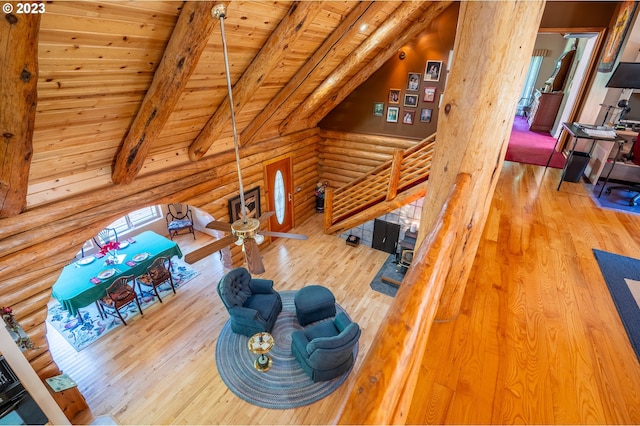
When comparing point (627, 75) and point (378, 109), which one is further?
point (378, 109)

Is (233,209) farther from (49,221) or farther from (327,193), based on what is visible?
(49,221)

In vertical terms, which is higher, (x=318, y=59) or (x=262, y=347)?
(x=318, y=59)

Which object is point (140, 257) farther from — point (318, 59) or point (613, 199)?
point (613, 199)

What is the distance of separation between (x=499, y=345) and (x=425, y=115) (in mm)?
6555

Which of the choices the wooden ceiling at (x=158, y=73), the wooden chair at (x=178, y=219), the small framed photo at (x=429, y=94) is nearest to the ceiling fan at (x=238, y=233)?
the wooden ceiling at (x=158, y=73)

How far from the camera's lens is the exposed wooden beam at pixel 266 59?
3.49m

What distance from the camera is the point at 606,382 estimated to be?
1546 millimetres

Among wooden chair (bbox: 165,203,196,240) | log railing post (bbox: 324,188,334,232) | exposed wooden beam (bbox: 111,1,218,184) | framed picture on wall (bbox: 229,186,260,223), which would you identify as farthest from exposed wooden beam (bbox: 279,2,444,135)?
wooden chair (bbox: 165,203,196,240)

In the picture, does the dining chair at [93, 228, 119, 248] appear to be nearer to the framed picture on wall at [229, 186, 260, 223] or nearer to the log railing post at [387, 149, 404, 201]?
the framed picture on wall at [229, 186, 260, 223]

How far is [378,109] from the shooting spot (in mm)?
7746

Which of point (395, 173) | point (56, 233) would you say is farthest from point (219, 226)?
point (395, 173)

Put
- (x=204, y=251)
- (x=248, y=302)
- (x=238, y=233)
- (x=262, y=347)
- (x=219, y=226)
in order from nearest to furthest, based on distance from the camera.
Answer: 1. (x=238, y=233)
2. (x=204, y=251)
3. (x=219, y=226)
4. (x=262, y=347)
5. (x=248, y=302)

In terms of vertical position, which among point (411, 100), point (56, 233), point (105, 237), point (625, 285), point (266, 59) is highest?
point (266, 59)

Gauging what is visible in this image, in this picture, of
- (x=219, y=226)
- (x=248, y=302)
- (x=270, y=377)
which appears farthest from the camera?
(x=248, y=302)
